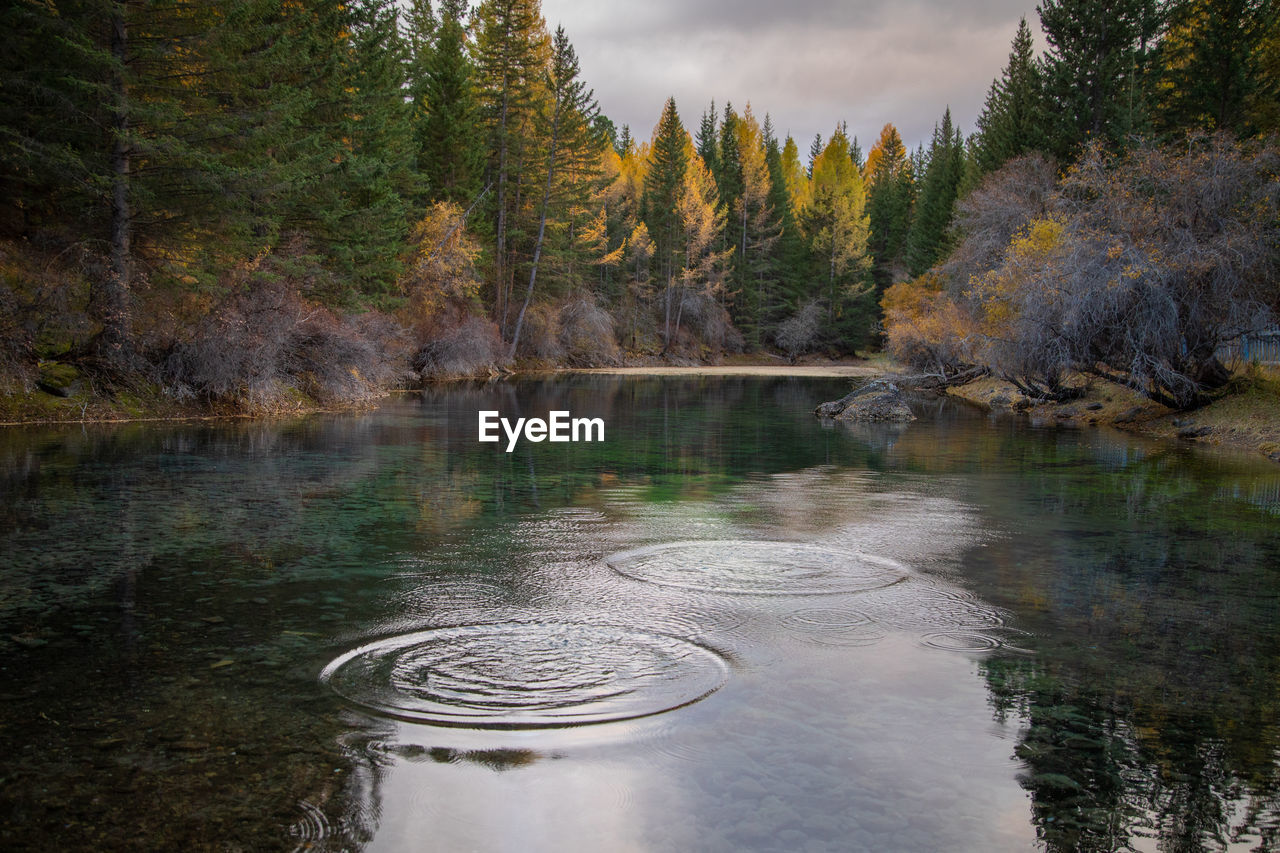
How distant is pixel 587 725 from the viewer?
552 cm

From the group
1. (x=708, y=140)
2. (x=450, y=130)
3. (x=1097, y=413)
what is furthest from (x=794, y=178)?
(x=1097, y=413)

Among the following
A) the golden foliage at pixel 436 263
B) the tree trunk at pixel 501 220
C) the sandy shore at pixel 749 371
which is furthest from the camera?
the sandy shore at pixel 749 371

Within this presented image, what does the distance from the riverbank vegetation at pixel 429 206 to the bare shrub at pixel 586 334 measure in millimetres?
469

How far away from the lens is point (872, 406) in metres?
30.6

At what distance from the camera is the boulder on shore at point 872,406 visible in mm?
30203

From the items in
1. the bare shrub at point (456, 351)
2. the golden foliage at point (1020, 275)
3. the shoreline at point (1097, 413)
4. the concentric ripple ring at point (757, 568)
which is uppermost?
the golden foliage at point (1020, 275)

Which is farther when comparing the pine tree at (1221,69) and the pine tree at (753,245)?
the pine tree at (753,245)

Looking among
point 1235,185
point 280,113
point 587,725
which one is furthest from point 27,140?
point 1235,185

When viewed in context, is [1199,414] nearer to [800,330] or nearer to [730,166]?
[800,330]

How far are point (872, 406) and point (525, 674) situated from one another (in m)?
25.7

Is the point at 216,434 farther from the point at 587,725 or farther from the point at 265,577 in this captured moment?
the point at 587,725

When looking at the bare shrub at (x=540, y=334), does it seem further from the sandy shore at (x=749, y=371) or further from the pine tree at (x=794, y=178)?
the pine tree at (x=794, y=178)

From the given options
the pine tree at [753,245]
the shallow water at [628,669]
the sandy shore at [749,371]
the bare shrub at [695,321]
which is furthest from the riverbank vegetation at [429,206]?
the pine tree at [753,245]

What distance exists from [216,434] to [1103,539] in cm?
1824
